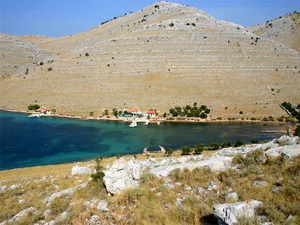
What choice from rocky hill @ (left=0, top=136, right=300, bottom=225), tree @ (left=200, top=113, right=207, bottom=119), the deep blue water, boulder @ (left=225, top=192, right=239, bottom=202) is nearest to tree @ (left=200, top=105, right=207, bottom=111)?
tree @ (left=200, top=113, right=207, bottom=119)

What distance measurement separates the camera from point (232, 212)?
318 inches

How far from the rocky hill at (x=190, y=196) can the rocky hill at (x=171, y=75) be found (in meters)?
60.5

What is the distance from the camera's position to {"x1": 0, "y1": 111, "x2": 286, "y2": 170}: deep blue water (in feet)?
164

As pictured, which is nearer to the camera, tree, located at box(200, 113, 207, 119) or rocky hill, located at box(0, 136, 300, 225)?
rocky hill, located at box(0, 136, 300, 225)

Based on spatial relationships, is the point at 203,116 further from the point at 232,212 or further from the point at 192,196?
the point at 232,212

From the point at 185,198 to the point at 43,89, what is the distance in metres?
92.0

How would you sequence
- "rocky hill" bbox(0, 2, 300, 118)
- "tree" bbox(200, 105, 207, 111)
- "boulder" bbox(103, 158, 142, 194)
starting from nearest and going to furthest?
"boulder" bbox(103, 158, 142, 194), "tree" bbox(200, 105, 207, 111), "rocky hill" bbox(0, 2, 300, 118)

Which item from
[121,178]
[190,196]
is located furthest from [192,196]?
[121,178]

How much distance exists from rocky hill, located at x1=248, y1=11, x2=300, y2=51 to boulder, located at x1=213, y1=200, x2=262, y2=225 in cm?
→ 16158

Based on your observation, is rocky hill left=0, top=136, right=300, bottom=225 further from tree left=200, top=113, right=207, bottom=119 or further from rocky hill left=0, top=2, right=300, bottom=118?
rocky hill left=0, top=2, right=300, bottom=118

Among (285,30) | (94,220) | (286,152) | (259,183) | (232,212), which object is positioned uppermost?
(285,30)

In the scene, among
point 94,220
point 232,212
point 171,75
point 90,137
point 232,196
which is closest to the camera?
point 232,212

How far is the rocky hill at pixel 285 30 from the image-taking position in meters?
154

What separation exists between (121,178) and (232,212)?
5.27 meters
